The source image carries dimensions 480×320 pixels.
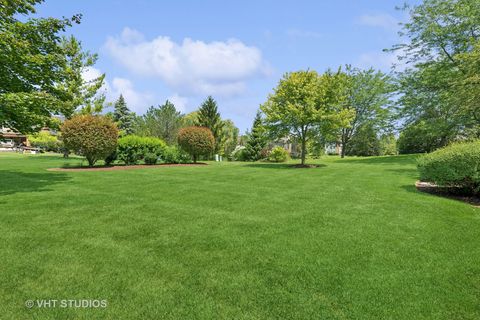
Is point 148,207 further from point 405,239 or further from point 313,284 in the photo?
point 405,239

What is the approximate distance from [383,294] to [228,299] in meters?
1.71

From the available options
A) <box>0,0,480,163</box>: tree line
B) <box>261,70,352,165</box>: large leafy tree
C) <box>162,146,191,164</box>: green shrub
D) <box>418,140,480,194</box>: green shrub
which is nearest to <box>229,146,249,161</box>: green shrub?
<box>0,0,480,163</box>: tree line

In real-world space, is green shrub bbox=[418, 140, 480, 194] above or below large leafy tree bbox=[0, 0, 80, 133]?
below

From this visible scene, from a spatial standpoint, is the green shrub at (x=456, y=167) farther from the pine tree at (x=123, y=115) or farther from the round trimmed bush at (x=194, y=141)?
the pine tree at (x=123, y=115)

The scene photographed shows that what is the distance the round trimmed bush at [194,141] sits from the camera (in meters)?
20.3

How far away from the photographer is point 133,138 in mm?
17484

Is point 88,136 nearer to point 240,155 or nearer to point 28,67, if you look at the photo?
point 28,67

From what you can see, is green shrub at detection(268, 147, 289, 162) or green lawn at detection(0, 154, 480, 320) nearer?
green lawn at detection(0, 154, 480, 320)

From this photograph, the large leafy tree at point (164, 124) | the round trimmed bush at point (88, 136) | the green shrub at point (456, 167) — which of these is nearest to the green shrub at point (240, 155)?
the large leafy tree at point (164, 124)

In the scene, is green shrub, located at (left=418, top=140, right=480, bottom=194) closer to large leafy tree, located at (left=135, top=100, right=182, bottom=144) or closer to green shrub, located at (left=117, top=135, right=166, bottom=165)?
green shrub, located at (left=117, top=135, right=166, bottom=165)

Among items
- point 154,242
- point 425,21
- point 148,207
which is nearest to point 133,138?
point 148,207

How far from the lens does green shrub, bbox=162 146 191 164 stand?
19.2m

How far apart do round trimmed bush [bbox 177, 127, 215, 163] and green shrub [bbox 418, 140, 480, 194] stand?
574 inches

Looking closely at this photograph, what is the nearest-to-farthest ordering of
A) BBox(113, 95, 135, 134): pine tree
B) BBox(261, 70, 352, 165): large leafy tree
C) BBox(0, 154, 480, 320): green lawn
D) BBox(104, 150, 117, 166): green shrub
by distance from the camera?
1. BBox(0, 154, 480, 320): green lawn
2. BBox(104, 150, 117, 166): green shrub
3. BBox(261, 70, 352, 165): large leafy tree
4. BBox(113, 95, 135, 134): pine tree
